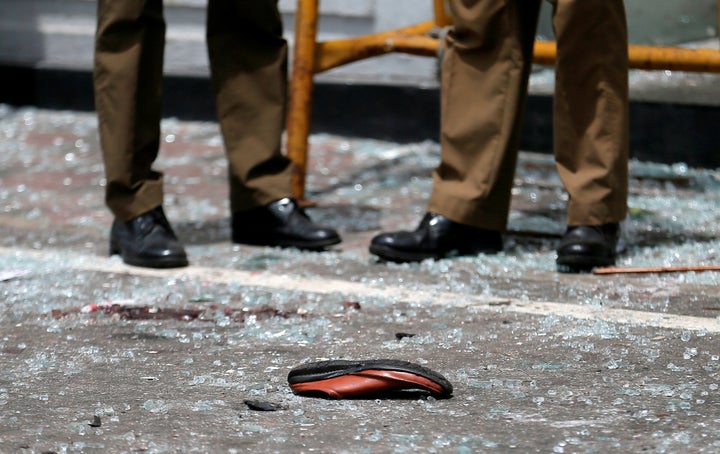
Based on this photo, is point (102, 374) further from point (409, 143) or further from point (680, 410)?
point (409, 143)

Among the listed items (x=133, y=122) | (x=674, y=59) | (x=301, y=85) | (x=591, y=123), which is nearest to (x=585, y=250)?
(x=591, y=123)

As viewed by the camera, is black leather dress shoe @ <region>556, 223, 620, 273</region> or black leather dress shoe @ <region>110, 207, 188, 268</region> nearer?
black leather dress shoe @ <region>556, 223, 620, 273</region>

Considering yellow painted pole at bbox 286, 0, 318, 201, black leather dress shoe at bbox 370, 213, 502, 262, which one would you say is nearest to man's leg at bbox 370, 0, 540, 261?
black leather dress shoe at bbox 370, 213, 502, 262

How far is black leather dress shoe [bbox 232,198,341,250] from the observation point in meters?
2.74

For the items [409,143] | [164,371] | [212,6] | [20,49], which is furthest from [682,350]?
[20,49]

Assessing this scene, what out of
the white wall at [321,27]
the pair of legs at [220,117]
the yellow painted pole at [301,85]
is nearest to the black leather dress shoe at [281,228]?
the pair of legs at [220,117]

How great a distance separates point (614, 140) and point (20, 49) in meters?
3.22

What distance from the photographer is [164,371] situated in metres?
1.80

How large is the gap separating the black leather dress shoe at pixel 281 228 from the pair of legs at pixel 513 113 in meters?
0.20

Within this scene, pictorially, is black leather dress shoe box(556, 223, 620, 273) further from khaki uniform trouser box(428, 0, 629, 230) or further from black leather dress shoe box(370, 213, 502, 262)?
black leather dress shoe box(370, 213, 502, 262)

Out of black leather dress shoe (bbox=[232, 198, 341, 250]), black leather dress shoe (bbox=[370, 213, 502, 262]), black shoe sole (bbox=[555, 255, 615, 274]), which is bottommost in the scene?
black leather dress shoe (bbox=[232, 198, 341, 250])

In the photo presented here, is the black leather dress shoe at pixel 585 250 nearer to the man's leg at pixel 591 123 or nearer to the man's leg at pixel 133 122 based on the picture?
the man's leg at pixel 591 123

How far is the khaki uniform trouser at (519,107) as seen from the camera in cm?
251

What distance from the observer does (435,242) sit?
2631mm
